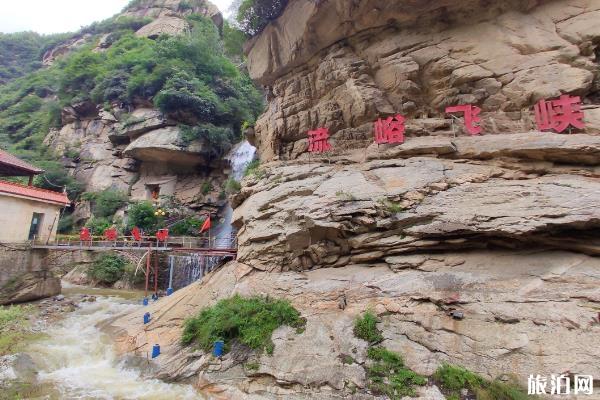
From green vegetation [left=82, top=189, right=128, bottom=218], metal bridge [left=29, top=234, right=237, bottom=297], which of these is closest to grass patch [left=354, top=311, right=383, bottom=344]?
metal bridge [left=29, top=234, right=237, bottom=297]

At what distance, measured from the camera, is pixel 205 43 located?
3066cm

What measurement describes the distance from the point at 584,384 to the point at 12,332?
14651 millimetres

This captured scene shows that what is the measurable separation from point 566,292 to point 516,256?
1394 millimetres

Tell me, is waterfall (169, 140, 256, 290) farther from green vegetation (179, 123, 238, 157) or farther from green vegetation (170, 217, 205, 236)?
green vegetation (170, 217, 205, 236)

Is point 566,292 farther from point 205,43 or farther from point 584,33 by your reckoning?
point 205,43

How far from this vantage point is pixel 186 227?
23328 mm

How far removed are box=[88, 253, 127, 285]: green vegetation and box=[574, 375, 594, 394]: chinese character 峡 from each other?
70.8ft

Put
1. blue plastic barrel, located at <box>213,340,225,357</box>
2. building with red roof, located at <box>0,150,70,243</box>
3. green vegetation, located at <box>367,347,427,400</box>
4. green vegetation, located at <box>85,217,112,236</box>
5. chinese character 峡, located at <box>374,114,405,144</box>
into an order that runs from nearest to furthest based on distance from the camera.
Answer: green vegetation, located at <box>367,347,427,400</box> < blue plastic barrel, located at <box>213,340,225,357</box> < chinese character 峡, located at <box>374,114,405,144</box> < building with red roof, located at <box>0,150,70,243</box> < green vegetation, located at <box>85,217,112,236</box>

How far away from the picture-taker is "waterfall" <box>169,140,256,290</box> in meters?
17.9

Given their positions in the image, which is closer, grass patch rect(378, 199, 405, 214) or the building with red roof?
grass patch rect(378, 199, 405, 214)

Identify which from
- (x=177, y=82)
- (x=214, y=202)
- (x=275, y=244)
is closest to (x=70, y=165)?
(x=177, y=82)

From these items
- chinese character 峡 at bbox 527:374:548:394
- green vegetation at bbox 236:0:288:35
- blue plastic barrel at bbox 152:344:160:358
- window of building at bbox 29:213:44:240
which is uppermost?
green vegetation at bbox 236:0:288:35

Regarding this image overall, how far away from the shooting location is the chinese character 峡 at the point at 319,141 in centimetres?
1339

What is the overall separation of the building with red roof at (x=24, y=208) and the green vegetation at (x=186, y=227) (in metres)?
6.52
